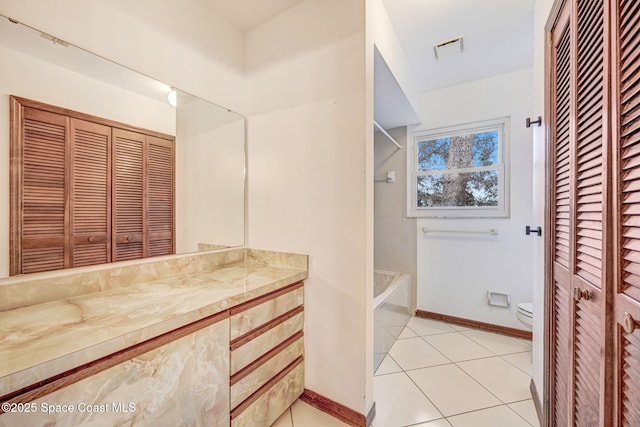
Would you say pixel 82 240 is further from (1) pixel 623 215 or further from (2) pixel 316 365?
(1) pixel 623 215

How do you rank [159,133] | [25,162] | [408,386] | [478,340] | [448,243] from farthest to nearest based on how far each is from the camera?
[448,243]
[478,340]
[408,386]
[159,133]
[25,162]

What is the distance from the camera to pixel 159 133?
4.72 feet

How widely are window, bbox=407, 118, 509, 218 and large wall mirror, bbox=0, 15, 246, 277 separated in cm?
205

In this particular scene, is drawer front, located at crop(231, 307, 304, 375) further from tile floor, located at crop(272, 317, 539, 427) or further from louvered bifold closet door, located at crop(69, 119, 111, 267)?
louvered bifold closet door, located at crop(69, 119, 111, 267)

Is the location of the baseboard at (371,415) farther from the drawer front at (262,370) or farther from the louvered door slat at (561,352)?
the louvered door slat at (561,352)

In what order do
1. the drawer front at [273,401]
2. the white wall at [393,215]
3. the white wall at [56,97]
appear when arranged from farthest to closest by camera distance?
the white wall at [393,215], the drawer front at [273,401], the white wall at [56,97]

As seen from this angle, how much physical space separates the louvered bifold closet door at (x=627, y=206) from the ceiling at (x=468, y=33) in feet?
4.34

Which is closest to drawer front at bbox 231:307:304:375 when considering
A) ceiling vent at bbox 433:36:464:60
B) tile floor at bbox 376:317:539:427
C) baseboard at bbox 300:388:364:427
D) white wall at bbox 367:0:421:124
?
baseboard at bbox 300:388:364:427

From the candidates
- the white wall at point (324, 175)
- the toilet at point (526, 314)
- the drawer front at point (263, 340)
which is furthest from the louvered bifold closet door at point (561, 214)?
the drawer front at point (263, 340)

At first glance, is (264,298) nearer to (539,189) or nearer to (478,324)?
(539,189)

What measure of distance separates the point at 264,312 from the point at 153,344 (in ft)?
1.71

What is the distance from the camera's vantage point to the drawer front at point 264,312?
117 cm

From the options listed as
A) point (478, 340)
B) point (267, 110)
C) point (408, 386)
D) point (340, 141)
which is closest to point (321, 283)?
point (340, 141)

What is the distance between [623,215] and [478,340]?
7.13 feet
